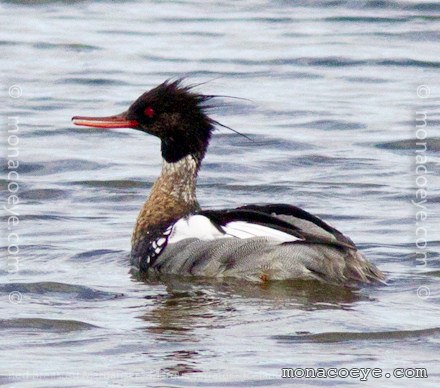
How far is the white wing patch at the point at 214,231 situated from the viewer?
9750 mm

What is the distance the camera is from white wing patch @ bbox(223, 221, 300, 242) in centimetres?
970

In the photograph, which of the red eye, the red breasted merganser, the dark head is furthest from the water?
the red eye

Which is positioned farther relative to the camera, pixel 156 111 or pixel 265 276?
pixel 156 111

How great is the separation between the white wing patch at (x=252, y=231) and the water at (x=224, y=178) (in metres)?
0.35

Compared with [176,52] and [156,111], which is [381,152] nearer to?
[156,111]

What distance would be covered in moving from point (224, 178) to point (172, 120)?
2695 mm

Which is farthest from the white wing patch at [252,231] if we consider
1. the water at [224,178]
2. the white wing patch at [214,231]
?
the water at [224,178]

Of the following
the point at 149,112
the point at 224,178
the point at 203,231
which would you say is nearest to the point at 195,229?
the point at 203,231

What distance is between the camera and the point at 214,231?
993cm

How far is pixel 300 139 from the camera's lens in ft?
48.9

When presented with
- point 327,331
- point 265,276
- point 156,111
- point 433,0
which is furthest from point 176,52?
point 327,331

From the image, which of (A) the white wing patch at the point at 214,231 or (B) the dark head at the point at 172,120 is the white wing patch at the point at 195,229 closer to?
(A) the white wing patch at the point at 214,231

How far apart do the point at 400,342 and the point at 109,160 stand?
6.19 meters

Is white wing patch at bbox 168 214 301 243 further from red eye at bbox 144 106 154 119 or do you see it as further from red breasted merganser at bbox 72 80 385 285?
red eye at bbox 144 106 154 119
